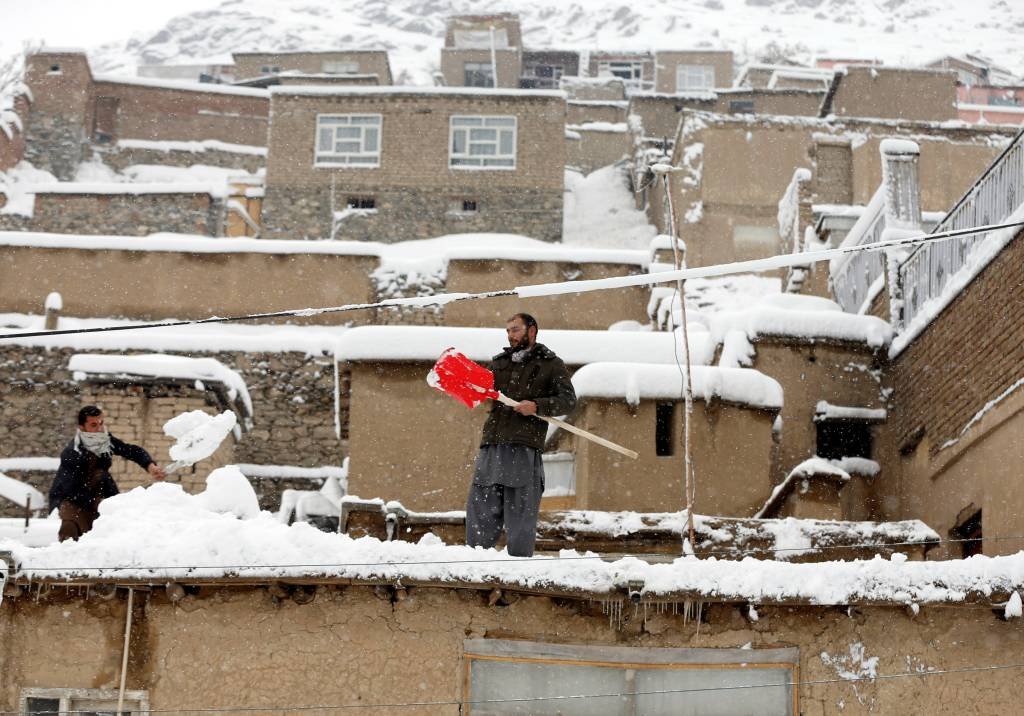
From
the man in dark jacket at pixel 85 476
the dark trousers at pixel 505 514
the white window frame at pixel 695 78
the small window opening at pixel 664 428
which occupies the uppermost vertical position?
the white window frame at pixel 695 78

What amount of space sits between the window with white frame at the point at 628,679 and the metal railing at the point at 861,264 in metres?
8.13

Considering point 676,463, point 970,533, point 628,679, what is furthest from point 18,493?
point 628,679

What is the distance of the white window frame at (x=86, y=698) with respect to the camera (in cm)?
745

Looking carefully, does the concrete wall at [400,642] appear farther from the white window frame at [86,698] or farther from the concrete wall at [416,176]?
the concrete wall at [416,176]

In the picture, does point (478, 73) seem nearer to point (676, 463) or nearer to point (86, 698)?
point (676, 463)

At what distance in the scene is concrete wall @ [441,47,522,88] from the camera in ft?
168

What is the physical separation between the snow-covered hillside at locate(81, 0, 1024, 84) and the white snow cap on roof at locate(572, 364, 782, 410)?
7578 cm

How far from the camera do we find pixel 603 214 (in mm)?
34906

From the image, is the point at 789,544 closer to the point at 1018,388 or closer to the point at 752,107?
the point at 1018,388

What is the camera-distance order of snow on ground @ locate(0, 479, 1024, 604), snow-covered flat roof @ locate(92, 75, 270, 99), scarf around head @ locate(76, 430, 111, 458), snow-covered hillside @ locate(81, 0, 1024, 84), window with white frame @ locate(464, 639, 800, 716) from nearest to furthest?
snow on ground @ locate(0, 479, 1024, 604) < window with white frame @ locate(464, 639, 800, 716) < scarf around head @ locate(76, 430, 111, 458) < snow-covered flat roof @ locate(92, 75, 270, 99) < snow-covered hillside @ locate(81, 0, 1024, 84)

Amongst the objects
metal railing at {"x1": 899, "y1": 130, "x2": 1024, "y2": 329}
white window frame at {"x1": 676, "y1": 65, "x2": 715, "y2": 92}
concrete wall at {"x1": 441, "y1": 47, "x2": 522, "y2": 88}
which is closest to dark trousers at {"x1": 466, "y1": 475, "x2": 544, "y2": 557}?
metal railing at {"x1": 899, "y1": 130, "x2": 1024, "y2": 329}

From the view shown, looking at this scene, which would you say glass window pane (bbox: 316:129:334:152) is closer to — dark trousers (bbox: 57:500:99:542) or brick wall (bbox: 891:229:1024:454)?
brick wall (bbox: 891:229:1024:454)

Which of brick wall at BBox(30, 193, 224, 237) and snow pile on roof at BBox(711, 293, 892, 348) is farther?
brick wall at BBox(30, 193, 224, 237)

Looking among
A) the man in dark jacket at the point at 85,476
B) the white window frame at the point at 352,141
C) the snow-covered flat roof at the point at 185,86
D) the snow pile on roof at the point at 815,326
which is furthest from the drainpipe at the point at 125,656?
the snow-covered flat roof at the point at 185,86
